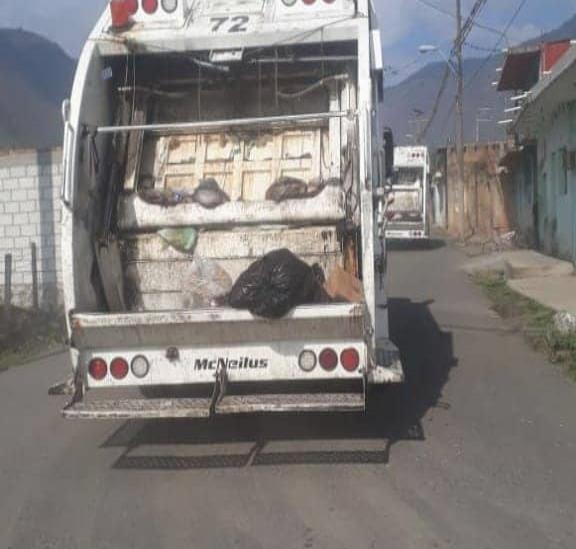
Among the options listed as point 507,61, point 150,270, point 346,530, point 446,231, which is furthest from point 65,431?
point 446,231

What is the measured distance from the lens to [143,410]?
212 inches

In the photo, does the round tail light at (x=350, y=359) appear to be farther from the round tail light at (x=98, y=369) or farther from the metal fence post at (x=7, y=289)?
the metal fence post at (x=7, y=289)

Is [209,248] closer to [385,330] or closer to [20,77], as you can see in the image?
[385,330]

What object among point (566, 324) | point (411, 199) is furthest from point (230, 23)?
point (411, 199)

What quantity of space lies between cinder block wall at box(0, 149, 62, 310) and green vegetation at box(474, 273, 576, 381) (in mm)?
6285

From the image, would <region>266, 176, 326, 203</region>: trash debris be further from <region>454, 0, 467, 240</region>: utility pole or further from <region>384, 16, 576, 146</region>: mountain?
<region>384, 16, 576, 146</region>: mountain

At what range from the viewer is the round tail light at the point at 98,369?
570 centimetres

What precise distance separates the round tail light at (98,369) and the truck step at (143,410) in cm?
23

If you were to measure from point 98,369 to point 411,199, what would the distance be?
69.1 ft

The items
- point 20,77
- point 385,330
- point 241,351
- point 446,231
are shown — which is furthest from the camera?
point 446,231

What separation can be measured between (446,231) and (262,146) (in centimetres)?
3263

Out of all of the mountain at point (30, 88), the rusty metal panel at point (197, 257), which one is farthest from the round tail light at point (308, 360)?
the mountain at point (30, 88)

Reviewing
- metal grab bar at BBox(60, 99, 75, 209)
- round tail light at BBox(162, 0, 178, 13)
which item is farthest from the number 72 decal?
metal grab bar at BBox(60, 99, 75, 209)

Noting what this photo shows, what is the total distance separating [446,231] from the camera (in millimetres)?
38375
